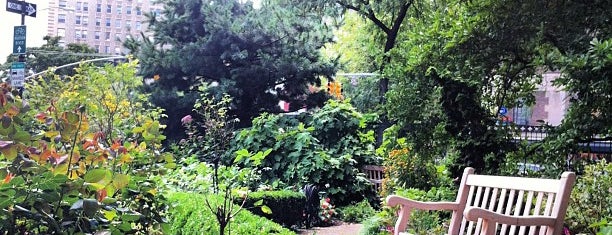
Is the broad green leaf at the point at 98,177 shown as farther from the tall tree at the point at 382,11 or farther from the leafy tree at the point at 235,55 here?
the tall tree at the point at 382,11

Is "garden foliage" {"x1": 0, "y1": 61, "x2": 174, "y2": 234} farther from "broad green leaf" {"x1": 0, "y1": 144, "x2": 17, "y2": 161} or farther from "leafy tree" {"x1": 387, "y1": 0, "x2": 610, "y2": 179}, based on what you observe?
"leafy tree" {"x1": 387, "y1": 0, "x2": 610, "y2": 179}

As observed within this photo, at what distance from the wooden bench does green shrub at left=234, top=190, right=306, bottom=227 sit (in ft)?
10.8

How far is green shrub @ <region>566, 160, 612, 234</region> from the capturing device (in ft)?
12.6

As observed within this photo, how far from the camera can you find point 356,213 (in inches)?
318

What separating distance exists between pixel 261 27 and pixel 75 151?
1083 centimetres

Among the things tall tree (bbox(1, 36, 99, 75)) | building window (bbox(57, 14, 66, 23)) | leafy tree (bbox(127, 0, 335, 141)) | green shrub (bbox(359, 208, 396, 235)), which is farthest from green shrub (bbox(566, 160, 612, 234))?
building window (bbox(57, 14, 66, 23))

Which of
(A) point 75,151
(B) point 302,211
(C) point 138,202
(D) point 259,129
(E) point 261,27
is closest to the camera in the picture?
(A) point 75,151

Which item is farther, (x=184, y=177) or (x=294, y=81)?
(x=294, y=81)

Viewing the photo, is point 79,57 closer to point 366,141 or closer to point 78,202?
point 366,141

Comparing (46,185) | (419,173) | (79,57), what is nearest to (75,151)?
(46,185)

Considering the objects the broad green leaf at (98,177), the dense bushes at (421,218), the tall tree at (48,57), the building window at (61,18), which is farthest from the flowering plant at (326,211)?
the building window at (61,18)

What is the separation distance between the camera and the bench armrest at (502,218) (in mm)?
2250

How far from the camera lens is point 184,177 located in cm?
730

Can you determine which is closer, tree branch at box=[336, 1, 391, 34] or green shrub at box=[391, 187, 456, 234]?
green shrub at box=[391, 187, 456, 234]
